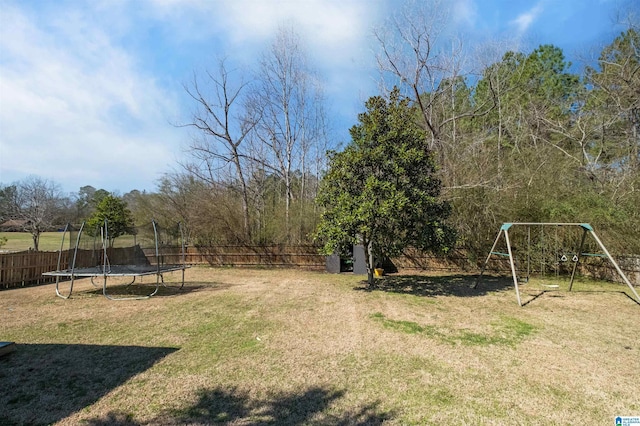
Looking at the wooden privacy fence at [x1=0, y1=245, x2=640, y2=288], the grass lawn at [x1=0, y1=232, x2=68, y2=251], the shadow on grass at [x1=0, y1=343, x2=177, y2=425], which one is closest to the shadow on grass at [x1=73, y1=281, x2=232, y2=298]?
the wooden privacy fence at [x1=0, y1=245, x2=640, y2=288]

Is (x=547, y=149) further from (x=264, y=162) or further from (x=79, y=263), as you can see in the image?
(x=79, y=263)

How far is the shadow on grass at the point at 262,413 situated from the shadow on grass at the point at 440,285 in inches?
203

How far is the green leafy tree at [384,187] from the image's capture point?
23.8 feet

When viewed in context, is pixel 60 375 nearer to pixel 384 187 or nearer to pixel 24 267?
pixel 384 187

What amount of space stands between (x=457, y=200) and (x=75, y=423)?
10.2m

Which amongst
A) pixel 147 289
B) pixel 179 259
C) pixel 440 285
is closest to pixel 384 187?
pixel 440 285

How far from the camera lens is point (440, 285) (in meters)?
8.57

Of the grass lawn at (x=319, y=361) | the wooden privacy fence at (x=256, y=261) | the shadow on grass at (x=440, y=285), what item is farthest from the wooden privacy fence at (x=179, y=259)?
the shadow on grass at (x=440, y=285)

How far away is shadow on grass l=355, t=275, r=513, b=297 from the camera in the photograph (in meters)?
7.64

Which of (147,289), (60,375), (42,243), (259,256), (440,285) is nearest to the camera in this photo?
(60,375)

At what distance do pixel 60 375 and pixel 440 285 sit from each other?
7.62 meters

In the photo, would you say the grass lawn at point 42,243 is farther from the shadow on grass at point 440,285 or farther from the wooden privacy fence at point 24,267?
the shadow on grass at point 440,285

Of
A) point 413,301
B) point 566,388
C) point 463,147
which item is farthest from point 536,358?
point 463,147

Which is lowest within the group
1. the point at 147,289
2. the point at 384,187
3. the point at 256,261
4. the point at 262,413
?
the point at 262,413
